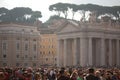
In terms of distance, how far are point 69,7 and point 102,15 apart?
10.2 metres

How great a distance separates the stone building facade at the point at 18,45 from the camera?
2928 inches

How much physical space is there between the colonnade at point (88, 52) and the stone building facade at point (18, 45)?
6.59m

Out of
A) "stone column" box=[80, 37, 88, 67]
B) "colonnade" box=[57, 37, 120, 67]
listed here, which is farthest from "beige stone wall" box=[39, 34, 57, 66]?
"stone column" box=[80, 37, 88, 67]

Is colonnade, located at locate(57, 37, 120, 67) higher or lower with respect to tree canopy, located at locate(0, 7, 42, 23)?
lower

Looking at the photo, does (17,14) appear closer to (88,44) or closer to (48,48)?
(48,48)

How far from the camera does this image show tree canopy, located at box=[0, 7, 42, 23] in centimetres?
11029

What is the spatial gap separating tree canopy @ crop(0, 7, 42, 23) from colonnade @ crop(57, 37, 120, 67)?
99.2ft

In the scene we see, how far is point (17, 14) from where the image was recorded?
113125 mm

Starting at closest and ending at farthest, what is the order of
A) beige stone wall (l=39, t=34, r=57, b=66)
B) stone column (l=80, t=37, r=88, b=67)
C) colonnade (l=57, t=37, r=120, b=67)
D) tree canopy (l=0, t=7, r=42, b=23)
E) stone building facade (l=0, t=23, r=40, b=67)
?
stone building facade (l=0, t=23, r=40, b=67) < stone column (l=80, t=37, r=88, b=67) < colonnade (l=57, t=37, r=120, b=67) < beige stone wall (l=39, t=34, r=57, b=66) < tree canopy (l=0, t=7, r=42, b=23)

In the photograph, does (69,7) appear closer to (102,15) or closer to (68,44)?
(102,15)

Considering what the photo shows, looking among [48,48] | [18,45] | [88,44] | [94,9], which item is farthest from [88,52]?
[94,9]

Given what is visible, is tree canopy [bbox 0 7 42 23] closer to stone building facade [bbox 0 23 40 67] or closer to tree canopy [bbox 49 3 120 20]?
tree canopy [bbox 49 3 120 20]

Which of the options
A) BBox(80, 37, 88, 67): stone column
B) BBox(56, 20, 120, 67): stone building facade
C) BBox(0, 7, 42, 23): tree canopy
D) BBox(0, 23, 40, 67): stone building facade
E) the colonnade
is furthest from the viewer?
BBox(0, 7, 42, 23): tree canopy

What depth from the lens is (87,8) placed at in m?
114
